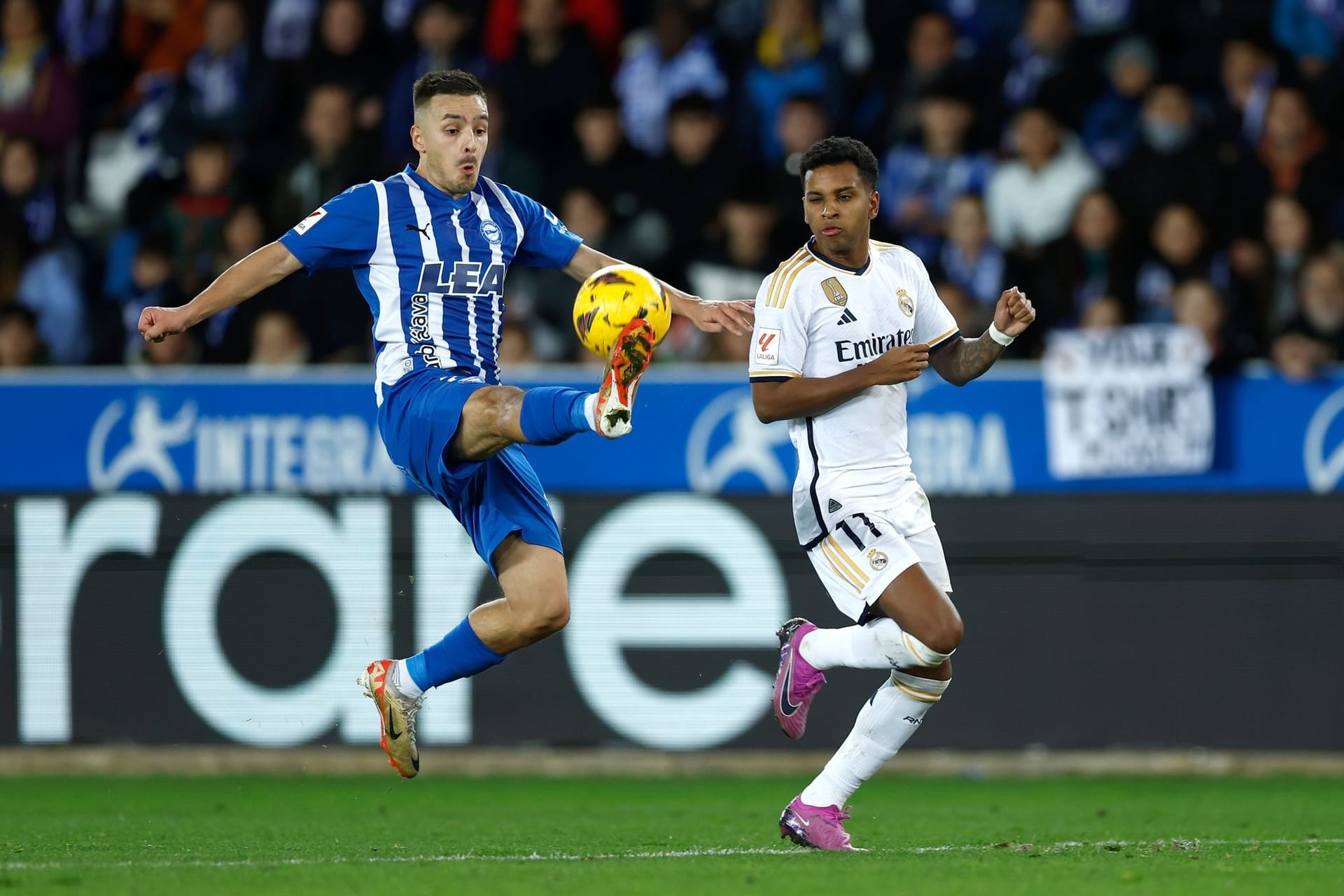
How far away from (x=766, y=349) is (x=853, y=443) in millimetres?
456

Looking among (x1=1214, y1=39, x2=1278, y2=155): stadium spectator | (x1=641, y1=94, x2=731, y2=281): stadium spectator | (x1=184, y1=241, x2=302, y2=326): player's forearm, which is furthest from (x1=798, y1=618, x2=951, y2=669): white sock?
(x1=1214, y1=39, x2=1278, y2=155): stadium spectator

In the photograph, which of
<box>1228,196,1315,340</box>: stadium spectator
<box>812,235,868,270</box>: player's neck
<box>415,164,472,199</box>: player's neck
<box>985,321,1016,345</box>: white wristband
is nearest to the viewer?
<box>985,321,1016,345</box>: white wristband

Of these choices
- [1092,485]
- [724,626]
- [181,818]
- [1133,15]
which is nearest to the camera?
[181,818]

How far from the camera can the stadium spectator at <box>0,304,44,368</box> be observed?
1191cm

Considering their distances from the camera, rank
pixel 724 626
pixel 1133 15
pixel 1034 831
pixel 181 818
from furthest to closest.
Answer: pixel 1133 15, pixel 724 626, pixel 181 818, pixel 1034 831

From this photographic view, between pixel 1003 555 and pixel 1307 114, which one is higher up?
pixel 1307 114

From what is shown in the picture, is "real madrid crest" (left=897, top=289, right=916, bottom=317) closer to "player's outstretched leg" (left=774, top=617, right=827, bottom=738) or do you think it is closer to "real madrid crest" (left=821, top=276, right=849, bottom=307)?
"real madrid crest" (left=821, top=276, right=849, bottom=307)

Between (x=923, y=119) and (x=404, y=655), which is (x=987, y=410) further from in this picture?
(x=404, y=655)

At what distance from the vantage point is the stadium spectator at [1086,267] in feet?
37.1

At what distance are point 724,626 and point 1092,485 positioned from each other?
2.59 meters

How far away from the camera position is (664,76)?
42.8 feet

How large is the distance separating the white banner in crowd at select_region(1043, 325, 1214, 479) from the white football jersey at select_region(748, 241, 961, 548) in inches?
167

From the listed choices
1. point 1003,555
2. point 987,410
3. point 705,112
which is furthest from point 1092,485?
point 705,112

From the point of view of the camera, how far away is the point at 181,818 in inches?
319
